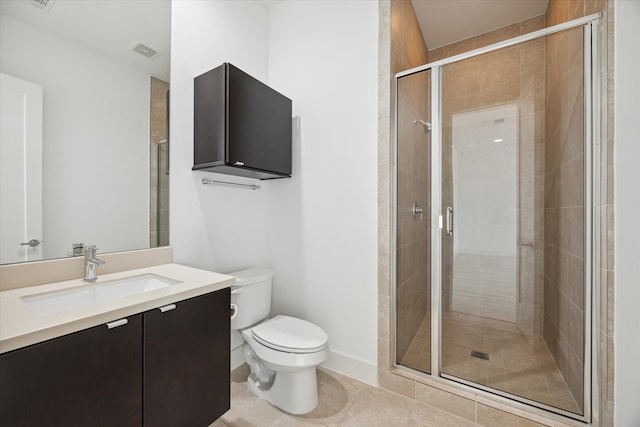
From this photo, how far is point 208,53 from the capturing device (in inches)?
71.8

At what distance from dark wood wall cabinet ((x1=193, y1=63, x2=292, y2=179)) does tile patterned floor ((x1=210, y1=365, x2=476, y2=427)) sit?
1.40 metres

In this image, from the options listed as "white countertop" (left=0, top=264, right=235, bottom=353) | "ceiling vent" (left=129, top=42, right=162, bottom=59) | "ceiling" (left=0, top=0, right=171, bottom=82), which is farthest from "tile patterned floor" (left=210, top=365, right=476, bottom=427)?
"ceiling vent" (left=129, top=42, right=162, bottom=59)

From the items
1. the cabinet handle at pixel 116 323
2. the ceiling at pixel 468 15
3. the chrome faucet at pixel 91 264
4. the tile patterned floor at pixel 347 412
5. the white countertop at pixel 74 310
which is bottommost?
the tile patterned floor at pixel 347 412

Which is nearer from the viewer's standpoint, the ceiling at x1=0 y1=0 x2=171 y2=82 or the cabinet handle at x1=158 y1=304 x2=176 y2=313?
the cabinet handle at x1=158 y1=304 x2=176 y2=313

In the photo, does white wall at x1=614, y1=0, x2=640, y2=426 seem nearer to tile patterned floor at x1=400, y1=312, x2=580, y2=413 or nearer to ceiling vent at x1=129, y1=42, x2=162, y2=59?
tile patterned floor at x1=400, y1=312, x2=580, y2=413

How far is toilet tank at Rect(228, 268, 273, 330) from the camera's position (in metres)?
1.72

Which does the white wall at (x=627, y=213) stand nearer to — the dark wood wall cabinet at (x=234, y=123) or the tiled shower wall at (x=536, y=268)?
the tiled shower wall at (x=536, y=268)

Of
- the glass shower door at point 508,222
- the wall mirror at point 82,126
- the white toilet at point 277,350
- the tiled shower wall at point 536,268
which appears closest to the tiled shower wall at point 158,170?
the wall mirror at point 82,126

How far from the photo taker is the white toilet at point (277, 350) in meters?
1.45

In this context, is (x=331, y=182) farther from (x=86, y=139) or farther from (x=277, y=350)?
(x=86, y=139)

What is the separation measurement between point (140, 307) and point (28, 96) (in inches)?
41.6

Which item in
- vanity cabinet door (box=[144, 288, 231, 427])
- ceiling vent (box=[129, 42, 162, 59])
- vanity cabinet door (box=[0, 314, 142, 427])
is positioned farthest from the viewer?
ceiling vent (box=[129, 42, 162, 59])

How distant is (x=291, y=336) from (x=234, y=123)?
1274 millimetres

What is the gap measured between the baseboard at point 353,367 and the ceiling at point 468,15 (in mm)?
2838
